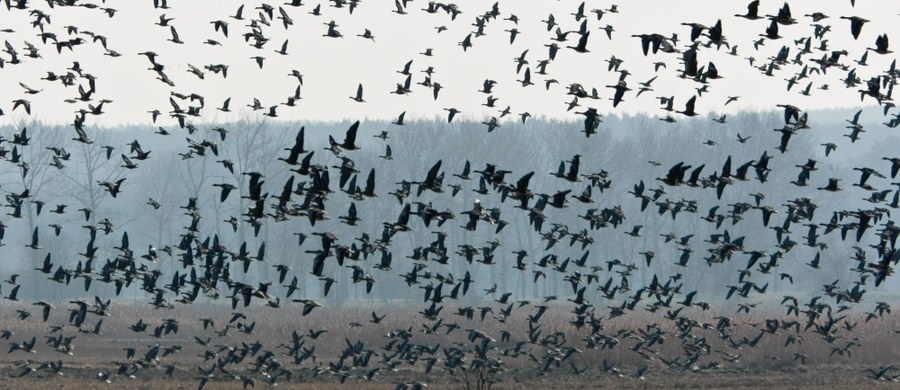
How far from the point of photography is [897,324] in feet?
164

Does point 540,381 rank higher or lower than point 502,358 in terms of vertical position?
higher

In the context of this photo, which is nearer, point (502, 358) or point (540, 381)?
point (540, 381)

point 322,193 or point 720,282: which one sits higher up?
point 322,193

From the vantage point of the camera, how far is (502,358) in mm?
43719

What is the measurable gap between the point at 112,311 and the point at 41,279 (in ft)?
92.4

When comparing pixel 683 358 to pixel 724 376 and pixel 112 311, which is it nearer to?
pixel 724 376

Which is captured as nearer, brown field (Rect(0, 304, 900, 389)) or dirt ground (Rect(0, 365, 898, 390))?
dirt ground (Rect(0, 365, 898, 390))

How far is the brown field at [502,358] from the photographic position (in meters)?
36.6

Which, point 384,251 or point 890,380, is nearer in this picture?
point 384,251

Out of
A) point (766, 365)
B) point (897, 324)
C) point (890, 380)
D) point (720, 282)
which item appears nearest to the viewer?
point (890, 380)

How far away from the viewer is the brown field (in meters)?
36.6

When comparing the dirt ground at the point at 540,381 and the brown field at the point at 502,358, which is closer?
the dirt ground at the point at 540,381

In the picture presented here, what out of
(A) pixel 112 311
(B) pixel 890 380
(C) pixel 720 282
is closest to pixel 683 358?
(B) pixel 890 380

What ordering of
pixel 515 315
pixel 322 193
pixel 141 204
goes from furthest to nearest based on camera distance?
1. pixel 141 204
2. pixel 515 315
3. pixel 322 193
